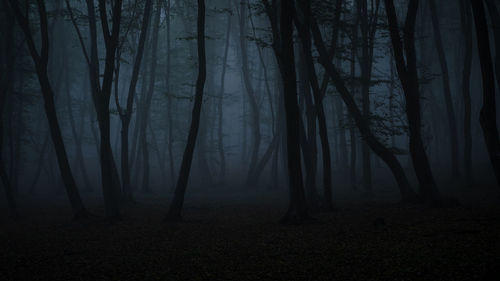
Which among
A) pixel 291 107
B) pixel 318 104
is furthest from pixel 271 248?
pixel 318 104

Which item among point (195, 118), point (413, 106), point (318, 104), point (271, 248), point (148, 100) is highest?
point (148, 100)

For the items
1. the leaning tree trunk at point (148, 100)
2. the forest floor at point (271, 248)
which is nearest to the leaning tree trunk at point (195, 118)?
the forest floor at point (271, 248)

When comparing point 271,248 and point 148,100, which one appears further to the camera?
point 148,100

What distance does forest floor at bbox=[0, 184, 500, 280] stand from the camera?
5.47 metres

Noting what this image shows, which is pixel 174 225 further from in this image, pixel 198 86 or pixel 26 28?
pixel 26 28

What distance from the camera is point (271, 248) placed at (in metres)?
7.31

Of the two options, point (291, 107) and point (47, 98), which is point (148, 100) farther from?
point (291, 107)

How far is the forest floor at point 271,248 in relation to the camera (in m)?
5.47

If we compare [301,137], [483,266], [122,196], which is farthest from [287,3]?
[122,196]

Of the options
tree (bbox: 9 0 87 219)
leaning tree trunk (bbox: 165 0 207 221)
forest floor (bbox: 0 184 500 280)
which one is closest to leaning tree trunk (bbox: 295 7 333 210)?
forest floor (bbox: 0 184 500 280)

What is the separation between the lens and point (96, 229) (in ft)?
36.2

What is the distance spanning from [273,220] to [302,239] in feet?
11.0

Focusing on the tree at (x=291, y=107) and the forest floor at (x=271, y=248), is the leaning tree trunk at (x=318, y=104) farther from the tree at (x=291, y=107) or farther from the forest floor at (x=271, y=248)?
the tree at (x=291, y=107)

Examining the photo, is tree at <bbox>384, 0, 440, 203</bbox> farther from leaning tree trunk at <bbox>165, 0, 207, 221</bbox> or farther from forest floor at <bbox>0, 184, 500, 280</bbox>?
leaning tree trunk at <bbox>165, 0, 207, 221</bbox>
